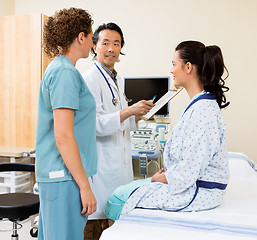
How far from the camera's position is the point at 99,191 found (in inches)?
71.2

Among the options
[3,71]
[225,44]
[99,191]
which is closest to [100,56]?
[99,191]

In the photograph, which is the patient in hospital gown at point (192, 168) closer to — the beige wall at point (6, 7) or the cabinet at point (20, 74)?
the cabinet at point (20, 74)

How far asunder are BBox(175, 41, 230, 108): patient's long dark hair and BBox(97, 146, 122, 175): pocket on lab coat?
0.67 m

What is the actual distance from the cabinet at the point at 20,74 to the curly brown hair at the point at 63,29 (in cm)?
209

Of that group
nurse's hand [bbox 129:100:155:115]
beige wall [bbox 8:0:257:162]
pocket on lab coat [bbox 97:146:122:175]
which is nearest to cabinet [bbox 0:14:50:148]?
beige wall [bbox 8:0:257:162]

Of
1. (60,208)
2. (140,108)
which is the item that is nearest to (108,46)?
(140,108)

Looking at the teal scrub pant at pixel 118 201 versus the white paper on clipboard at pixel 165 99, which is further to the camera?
the white paper on clipboard at pixel 165 99

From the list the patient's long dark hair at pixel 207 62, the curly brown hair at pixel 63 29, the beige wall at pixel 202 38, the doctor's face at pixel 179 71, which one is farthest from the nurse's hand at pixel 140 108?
the beige wall at pixel 202 38

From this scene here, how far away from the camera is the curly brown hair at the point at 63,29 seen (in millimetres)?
1237

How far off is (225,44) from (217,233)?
2.80 metres

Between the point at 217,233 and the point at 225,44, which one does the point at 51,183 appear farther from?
the point at 225,44

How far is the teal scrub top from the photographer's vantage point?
1169mm

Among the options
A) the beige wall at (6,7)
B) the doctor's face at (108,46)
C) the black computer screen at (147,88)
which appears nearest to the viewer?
the doctor's face at (108,46)

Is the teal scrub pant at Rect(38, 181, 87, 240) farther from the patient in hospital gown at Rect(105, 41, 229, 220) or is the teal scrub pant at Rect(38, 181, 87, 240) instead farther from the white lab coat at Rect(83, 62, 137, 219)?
the white lab coat at Rect(83, 62, 137, 219)
